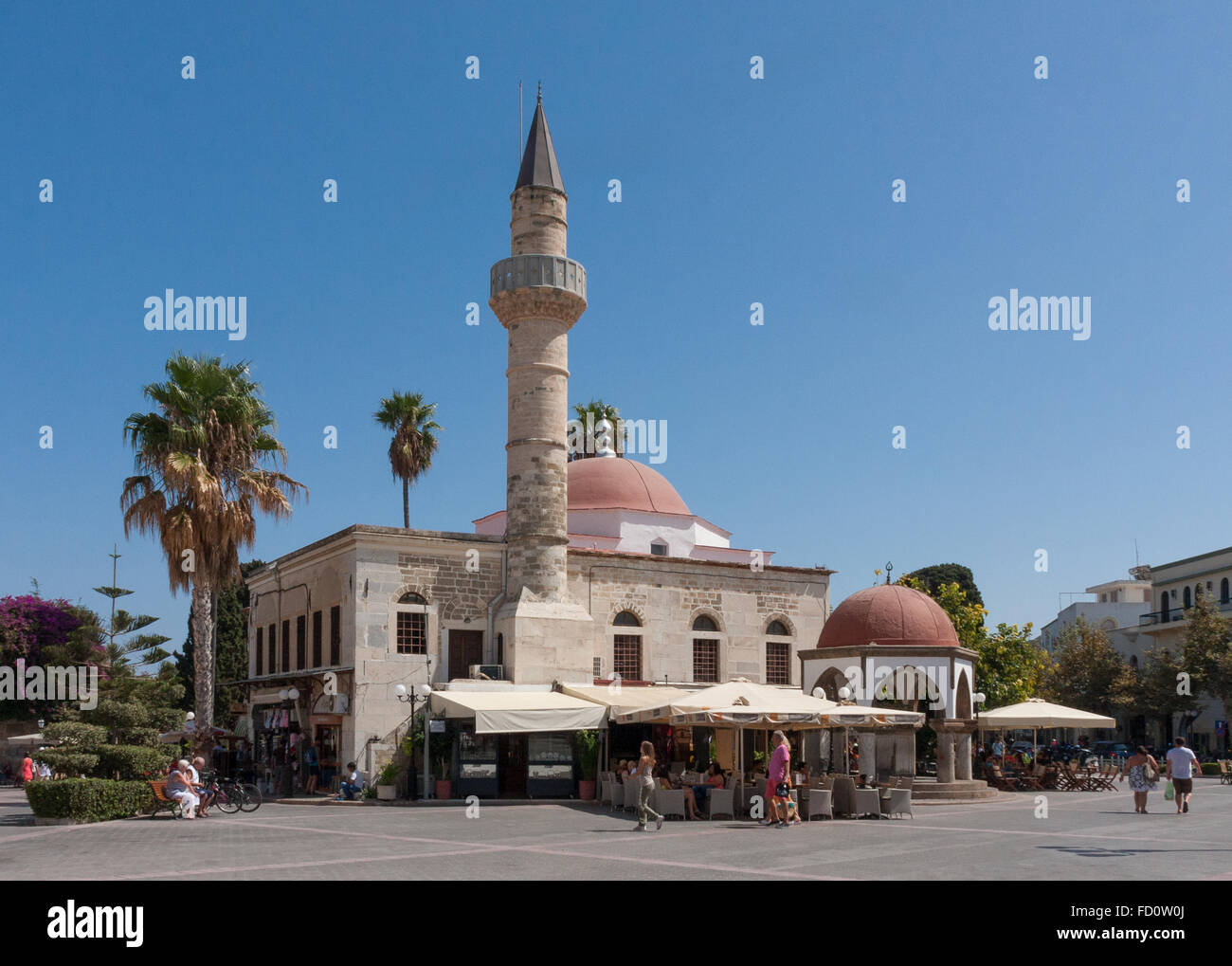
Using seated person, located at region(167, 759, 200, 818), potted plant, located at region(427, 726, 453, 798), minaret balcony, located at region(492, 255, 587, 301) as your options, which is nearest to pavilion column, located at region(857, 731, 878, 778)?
potted plant, located at region(427, 726, 453, 798)

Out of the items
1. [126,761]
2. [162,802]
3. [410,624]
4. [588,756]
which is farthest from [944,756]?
[126,761]

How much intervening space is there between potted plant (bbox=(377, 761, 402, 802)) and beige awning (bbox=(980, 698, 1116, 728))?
575 inches

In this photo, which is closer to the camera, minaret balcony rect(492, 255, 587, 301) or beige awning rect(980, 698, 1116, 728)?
minaret balcony rect(492, 255, 587, 301)

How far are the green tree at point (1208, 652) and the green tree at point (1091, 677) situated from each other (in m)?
3.39

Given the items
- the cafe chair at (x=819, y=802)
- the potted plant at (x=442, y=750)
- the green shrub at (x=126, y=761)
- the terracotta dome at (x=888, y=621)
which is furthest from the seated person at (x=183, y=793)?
the terracotta dome at (x=888, y=621)

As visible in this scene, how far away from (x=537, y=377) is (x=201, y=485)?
8.06 metres

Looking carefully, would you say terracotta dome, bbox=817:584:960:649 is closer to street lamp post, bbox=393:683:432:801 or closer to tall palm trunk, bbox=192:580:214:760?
street lamp post, bbox=393:683:432:801

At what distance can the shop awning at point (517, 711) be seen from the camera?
920 inches

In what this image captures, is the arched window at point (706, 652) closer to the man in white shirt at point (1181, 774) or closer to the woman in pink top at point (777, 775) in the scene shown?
the woman in pink top at point (777, 775)

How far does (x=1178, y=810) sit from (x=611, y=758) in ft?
39.9

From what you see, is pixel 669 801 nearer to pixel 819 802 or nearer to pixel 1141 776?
pixel 819 802

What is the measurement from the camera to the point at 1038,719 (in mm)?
29688

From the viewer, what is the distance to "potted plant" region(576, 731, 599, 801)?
25.7 meters
